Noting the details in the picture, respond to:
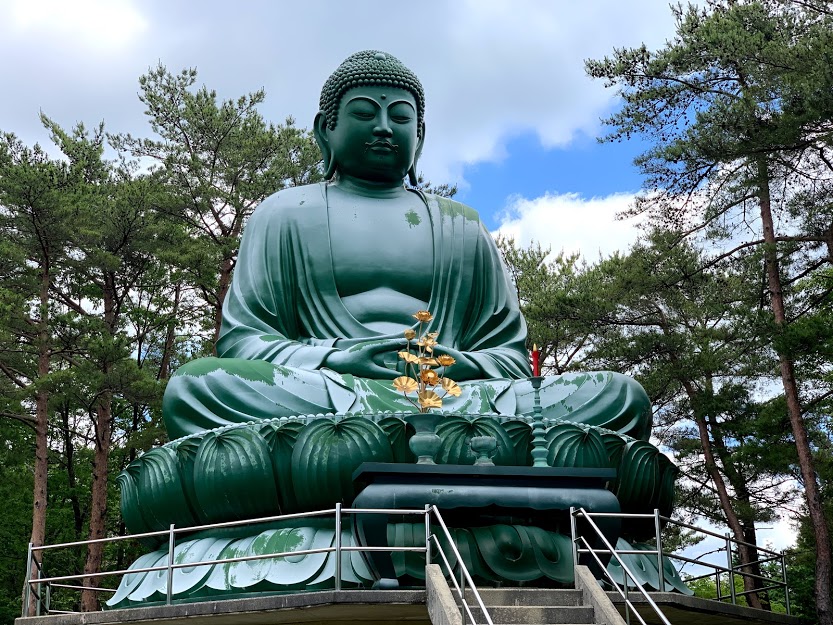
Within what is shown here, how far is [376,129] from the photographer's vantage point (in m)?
9.75

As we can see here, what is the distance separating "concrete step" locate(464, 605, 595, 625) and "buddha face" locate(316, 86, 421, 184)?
494 cm

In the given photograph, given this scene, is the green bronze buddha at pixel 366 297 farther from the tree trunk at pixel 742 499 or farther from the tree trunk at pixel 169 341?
the tree trunk at pixel 169 341

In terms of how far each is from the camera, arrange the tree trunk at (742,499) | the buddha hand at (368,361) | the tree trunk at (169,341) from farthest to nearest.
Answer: the tree trunk at (169,341) < the tree trunk at (742,499) < the buddha hand at (368,361)

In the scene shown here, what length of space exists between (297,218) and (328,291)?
76 centimetres

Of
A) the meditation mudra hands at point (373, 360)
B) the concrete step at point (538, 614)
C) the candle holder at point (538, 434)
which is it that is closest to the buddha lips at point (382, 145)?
the meditation mudra hands at point (373, 360)

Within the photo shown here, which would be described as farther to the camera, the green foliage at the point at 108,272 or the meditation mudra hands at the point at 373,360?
the green foliage at the point at 108,272

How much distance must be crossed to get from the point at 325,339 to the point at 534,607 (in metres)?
3.62

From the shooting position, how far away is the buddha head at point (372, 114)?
387 inches

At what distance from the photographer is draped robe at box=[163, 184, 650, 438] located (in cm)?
779

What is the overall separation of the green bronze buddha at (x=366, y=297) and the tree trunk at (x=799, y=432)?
4653 mm

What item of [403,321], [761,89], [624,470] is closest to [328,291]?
[403,321]

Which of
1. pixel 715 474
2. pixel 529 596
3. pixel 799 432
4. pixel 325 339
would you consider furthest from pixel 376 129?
pixel 715 474

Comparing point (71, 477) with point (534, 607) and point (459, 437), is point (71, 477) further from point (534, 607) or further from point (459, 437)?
point (534, 607)

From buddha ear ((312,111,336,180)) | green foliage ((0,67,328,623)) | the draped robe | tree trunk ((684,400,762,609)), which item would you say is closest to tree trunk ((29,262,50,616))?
green foliage ((0,67,328,623))
